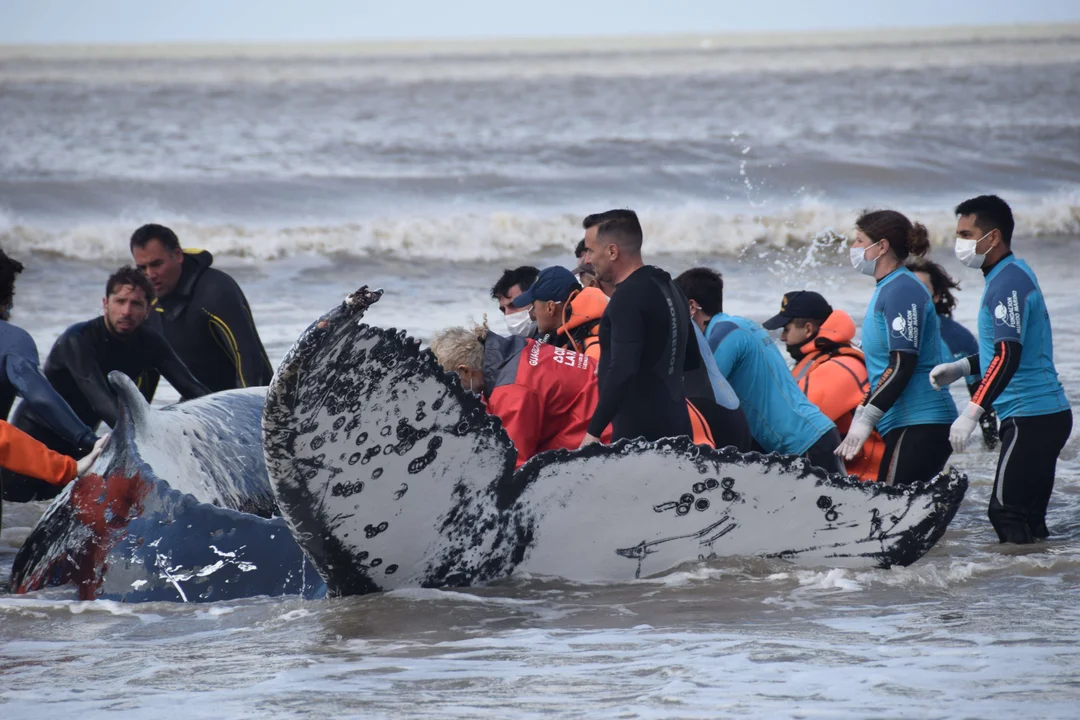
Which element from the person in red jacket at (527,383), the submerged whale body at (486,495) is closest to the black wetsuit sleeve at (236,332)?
the person in red jacket at (527,383)

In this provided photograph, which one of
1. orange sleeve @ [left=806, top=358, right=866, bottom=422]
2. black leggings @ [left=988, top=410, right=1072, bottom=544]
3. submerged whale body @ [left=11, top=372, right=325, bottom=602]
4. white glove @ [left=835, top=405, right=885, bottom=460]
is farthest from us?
orange sleeve @ [left=806, top=358, right=866, bottom=422]

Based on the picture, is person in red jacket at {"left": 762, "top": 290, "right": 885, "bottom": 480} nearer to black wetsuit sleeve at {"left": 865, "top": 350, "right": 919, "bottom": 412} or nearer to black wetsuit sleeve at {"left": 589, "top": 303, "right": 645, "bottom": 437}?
black wetsuit sleeve at {"left": 865, "top": 350, "right": 919, "bottom": 412}

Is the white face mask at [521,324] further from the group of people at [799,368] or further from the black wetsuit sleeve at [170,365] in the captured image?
the black wetsuit sleeve at [170,365]

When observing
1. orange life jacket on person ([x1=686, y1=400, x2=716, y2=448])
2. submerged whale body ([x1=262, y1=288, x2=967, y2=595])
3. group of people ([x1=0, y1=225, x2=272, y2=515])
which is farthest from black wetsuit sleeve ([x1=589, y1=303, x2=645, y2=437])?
group of people ([x1=0, y1=225, x2=272, y2=515])

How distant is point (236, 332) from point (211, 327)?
0.19 m

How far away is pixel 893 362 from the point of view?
6234 millimetres

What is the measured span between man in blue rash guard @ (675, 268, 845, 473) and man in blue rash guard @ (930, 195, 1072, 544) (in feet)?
2.25

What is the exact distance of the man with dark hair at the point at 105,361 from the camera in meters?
7.02

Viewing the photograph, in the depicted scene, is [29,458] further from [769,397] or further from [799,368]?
[799,368]

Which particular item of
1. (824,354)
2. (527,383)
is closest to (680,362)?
(527,383)

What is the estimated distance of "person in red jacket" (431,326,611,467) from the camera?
530cm

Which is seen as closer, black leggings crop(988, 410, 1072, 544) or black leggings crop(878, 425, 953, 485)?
black leggings crop(988, 410, 1072, 544)

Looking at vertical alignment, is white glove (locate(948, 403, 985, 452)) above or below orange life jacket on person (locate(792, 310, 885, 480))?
below

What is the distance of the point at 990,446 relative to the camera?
9008 millimetres
